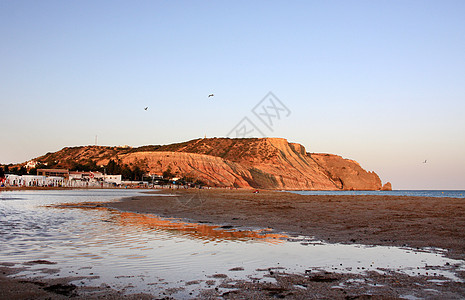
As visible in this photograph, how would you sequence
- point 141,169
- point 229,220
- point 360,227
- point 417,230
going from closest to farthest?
point 417,230, point 360,227, point 229,220, point 141,169

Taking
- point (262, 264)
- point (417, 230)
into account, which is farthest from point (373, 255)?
point (417, 230)

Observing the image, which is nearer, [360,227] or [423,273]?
[423,273]

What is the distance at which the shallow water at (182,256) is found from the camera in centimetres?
888

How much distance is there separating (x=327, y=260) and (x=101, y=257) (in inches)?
250

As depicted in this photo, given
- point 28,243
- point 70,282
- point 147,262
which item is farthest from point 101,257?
point 28,243


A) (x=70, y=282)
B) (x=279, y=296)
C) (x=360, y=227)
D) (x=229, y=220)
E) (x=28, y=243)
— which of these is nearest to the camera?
(x=279, y=296)

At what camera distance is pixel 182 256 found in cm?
1138

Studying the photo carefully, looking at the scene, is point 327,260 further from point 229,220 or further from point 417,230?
point 229,220

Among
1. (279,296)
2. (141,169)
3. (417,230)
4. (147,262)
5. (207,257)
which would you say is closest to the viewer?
(279,296)

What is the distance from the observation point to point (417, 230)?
16.9m

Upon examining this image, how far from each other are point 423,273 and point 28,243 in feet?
39.6

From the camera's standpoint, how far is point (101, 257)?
10891 mm

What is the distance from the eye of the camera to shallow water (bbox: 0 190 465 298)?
888cm

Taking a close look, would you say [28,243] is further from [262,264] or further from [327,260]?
[327,260]
